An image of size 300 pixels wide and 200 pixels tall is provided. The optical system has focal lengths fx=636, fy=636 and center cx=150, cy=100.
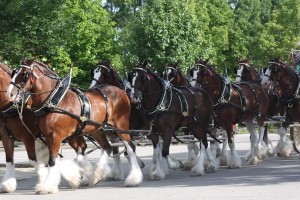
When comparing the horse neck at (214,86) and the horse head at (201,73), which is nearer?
the horse head at (201,73)

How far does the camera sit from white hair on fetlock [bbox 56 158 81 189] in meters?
11.7

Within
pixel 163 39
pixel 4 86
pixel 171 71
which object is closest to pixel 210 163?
pixel 171 71

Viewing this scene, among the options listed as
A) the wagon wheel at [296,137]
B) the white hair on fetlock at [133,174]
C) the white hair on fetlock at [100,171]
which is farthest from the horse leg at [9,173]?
the wagon wheel at [296,137]

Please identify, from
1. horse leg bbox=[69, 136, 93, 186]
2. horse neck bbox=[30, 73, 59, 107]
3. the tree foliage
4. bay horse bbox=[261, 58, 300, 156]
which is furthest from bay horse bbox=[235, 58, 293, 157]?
horse neck bbox=[30, 73, 59, 107]

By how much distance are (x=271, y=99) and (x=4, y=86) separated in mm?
8496

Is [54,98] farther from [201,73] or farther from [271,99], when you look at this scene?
[271,99]

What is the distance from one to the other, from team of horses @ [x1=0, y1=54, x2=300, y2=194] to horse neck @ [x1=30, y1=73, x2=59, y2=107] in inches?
0.7

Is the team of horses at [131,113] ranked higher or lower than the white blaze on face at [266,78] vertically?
lower

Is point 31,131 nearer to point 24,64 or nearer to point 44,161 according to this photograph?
point 44,161

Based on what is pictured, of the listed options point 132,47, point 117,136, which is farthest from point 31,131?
point 132,47

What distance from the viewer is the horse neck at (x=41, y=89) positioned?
11422mm

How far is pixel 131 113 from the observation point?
1459 centimetres

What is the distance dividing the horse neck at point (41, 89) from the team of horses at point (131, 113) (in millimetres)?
18

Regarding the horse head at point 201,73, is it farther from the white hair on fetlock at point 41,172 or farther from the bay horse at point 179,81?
the white hair on fetlock at point 41,172
